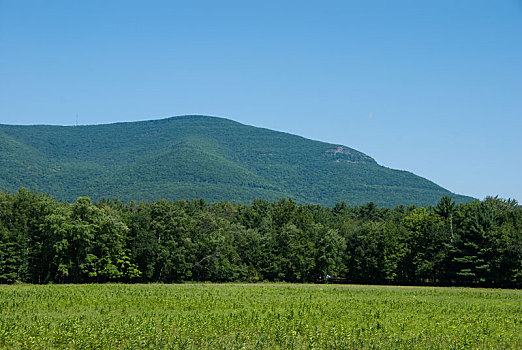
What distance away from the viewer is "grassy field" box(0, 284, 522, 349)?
24.5 m

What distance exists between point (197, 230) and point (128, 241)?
11249 mm

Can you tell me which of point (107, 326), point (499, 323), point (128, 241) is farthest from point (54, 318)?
point (128, 241)

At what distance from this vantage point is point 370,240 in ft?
280

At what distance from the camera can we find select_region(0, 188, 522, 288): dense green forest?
66.2 m

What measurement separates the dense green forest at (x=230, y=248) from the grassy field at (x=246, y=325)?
80.7 feet

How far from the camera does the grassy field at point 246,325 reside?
2453cm

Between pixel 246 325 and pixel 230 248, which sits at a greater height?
pixel 230 248

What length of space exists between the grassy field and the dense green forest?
24.6 metres

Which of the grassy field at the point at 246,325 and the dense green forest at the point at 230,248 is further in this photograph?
the dense green forest at the point at 230,248

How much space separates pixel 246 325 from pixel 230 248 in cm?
5214

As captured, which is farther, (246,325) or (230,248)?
(230,248)

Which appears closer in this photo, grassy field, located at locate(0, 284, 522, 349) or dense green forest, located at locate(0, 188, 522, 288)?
grassy field, located at locate(0, 284, 522, 349)

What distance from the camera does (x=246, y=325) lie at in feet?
96.2

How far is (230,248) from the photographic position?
81.2 meters
